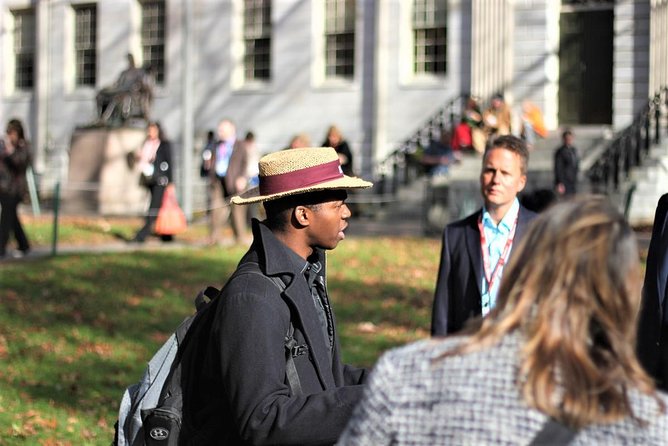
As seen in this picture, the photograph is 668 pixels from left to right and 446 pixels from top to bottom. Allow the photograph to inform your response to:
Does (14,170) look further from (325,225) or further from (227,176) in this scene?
(325,225)

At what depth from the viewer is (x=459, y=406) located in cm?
254

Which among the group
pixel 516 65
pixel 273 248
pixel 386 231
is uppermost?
pixel 516 65

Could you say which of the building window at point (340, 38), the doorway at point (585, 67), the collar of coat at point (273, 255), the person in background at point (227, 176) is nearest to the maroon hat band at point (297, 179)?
the collar of coat at point (273, 255)

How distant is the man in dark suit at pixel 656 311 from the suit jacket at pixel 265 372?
75.1 inches

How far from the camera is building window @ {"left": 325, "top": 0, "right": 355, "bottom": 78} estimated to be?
29.9 meters

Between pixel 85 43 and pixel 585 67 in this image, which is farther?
pixel 85 43

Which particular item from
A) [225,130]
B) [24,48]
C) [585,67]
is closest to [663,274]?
[225,130]

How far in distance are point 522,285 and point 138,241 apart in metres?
17.0

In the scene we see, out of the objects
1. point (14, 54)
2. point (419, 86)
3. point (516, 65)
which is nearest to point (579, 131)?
point (516, 65)

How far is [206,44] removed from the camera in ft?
105

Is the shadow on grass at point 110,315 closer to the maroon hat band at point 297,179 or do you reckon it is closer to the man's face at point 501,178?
the man's face at point 501,178

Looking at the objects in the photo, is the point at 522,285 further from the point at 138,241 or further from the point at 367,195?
the point at 367,195

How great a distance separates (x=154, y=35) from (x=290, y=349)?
3074cm

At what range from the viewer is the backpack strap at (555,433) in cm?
247
